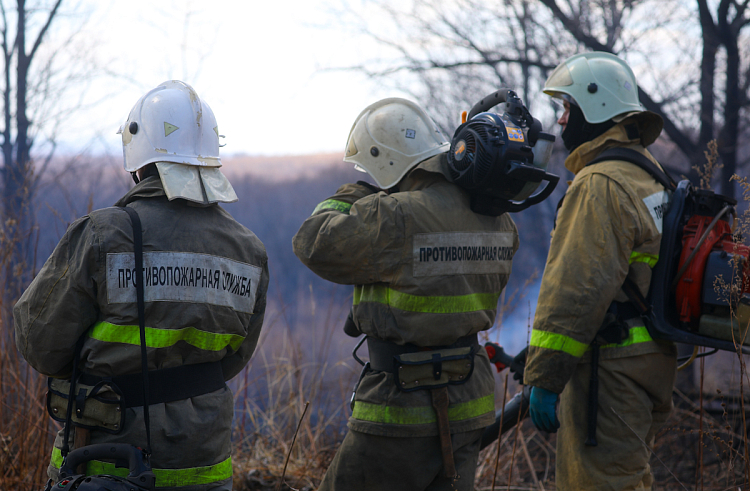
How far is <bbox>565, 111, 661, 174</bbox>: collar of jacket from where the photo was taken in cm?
266

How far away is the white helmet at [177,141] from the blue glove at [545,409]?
1480 millimetres

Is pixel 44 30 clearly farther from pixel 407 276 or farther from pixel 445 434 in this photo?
pixel 445 434

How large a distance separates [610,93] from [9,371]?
3.48m

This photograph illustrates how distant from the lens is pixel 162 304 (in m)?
1.78

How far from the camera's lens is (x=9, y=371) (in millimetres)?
3059

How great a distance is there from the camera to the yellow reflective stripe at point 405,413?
7.36 feet

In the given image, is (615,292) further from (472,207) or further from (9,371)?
(9,371)

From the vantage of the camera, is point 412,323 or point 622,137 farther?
point 622,137

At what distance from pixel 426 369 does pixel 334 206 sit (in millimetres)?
788

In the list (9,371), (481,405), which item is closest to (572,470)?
(481,405)

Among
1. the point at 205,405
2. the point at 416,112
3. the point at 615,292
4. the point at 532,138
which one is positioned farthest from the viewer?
the point at 416,112

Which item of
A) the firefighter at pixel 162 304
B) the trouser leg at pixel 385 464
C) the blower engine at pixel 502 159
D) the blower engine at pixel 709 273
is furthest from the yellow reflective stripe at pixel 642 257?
the firefighter at pixel 162 304

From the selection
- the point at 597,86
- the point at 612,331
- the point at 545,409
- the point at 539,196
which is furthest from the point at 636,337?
the point at 597,86

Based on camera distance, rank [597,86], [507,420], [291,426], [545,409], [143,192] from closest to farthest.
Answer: [143,192] < [545,409] < [597,86] < [507,420] < [291,426]
